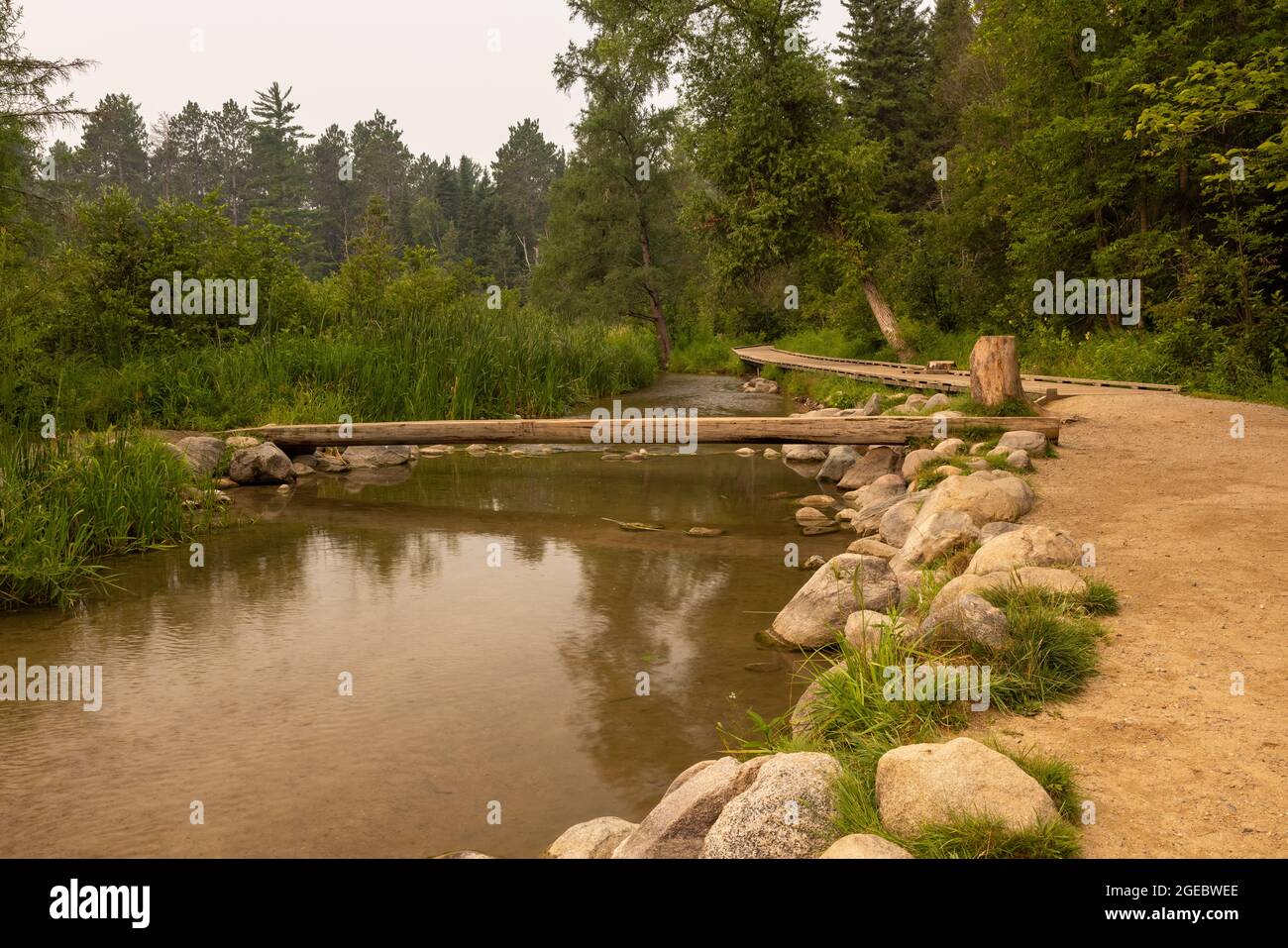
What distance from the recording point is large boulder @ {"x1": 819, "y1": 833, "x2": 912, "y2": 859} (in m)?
2.68

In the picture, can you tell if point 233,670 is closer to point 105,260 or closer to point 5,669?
point 5,669

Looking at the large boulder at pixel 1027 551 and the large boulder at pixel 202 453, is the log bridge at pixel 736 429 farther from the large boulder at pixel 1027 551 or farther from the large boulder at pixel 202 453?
the large boulder at pixel 1027 551

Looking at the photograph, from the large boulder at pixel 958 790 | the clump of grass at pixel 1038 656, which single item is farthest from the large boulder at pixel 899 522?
the large boulder at pixel 958 790

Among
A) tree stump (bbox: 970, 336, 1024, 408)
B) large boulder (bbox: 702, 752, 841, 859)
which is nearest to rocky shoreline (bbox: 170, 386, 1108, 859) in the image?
large boulder (bbox: 702, 752, 841, 859)

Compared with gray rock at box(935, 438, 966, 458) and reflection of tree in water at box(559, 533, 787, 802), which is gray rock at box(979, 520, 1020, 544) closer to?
reflection of tree in water at box(559, 533, 787, 802)

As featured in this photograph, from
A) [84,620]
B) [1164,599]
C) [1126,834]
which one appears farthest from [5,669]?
[1164,599]

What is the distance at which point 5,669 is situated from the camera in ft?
19.1

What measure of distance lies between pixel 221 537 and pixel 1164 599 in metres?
8.60

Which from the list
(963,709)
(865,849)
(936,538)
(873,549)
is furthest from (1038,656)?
(873,549)

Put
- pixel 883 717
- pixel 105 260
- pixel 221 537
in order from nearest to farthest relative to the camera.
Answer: pixel 883 717 < pixel 221 537 < pixel 105 260

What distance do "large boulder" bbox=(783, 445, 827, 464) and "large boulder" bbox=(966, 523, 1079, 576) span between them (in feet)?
29.2

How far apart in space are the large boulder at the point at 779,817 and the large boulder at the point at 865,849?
0.61ft
